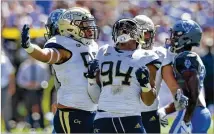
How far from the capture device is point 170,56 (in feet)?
27.9

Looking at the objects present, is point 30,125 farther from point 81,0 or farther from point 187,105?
point 187,105

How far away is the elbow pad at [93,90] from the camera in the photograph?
311 inches

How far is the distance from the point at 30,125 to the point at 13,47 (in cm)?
134

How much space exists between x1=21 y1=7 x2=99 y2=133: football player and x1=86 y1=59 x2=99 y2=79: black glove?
1.32ft

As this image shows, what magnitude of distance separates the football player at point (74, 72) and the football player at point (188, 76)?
2.41 feet

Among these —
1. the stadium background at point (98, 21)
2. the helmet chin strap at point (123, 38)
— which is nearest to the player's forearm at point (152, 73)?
the helmet chin strap at point (123, 38)

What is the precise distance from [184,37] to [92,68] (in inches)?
48.9

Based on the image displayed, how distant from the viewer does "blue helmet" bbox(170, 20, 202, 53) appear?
857 cm

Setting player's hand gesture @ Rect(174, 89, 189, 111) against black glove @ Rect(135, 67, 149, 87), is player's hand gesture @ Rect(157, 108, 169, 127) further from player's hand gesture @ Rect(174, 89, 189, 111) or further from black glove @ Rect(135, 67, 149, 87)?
black glove @ Rect(135, 67, 149, 87)

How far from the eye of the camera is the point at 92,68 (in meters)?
7.72

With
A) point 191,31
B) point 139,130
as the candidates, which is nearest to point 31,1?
point 191,31

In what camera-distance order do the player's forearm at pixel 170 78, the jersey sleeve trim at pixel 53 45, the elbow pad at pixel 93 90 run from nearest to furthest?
the elbow pad at pixel 93 90 → the jersey sleeve trim at pixel 53 45 → the player's forearm at pixel 170 78

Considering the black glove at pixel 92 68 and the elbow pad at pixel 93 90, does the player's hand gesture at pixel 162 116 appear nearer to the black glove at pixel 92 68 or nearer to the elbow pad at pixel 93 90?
the elbow pad at pixel 93 90

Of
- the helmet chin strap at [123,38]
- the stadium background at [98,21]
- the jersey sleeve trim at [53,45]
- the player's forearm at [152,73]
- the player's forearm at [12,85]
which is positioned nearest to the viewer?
the helmet chin strap at [123,38]
